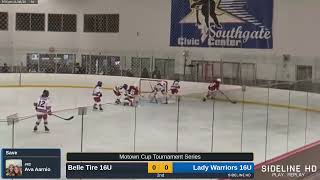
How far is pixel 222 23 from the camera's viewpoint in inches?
750

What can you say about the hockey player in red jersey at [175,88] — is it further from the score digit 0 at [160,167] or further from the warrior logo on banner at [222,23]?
the score digit 0 at [160,167]

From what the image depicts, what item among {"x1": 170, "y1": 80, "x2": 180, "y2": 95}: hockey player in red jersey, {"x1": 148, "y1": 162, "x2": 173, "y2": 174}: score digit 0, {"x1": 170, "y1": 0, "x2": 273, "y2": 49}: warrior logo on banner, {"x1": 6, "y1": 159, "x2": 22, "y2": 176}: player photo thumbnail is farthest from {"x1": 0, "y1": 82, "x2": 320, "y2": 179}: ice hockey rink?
{"x1": 170, "y1": 0, "x2": 273, "y2": 49}: warrior logo on banner

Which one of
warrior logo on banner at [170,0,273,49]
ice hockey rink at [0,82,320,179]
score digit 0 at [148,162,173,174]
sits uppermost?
warrior logo on banner at [170,0,273,49]

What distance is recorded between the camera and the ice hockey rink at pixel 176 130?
7277 mm

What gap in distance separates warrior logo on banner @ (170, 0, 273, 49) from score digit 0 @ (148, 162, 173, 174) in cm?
1136

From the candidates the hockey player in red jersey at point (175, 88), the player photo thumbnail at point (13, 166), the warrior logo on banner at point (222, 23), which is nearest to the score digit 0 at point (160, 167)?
the player photo thumbnail at point (13, 166)

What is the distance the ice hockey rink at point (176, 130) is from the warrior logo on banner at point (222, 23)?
24.5 feet

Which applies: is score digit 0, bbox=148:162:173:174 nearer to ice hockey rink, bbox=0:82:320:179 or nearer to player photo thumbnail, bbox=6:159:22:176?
ice hockey rink, bbox=0:82:320:179

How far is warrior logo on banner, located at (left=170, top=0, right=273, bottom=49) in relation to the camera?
17891 mm

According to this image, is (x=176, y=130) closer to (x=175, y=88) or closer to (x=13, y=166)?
(x=13, y=166)

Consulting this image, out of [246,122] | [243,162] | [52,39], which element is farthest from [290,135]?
[52,39]

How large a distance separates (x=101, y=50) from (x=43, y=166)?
14632 mm

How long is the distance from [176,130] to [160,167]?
5.27ft

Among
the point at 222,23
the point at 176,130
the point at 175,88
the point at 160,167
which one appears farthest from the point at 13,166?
the point at 222,23
